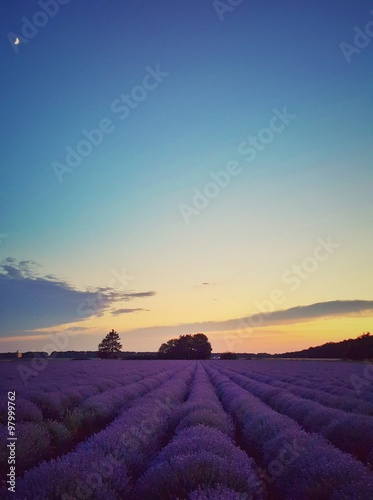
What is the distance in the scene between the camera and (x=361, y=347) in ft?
151

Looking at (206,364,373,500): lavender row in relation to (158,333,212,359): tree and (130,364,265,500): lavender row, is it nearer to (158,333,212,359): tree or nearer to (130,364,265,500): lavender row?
(130,364,265,500): lavender row

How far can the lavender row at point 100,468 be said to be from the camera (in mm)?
2875

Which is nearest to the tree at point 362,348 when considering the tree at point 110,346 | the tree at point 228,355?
the tree at point 228,355

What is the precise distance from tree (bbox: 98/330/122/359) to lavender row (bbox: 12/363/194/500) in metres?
65.9

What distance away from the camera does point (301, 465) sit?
12.9 ft

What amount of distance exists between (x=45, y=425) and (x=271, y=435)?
3568 millimetres

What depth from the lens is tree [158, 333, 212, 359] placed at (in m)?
72.8

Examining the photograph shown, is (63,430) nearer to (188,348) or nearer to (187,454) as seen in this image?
(187,454)

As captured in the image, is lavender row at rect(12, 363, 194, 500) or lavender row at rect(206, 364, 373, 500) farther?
lavender row at rect(206, 364, 373, 500)

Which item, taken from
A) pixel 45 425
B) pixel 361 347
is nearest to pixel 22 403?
pixel 45 425

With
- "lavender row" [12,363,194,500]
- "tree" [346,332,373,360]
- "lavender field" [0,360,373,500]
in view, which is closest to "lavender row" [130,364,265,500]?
"lavender field" [0,360,373,500]

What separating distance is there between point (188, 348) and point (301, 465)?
71.3 meters

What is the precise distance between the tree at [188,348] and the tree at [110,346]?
8.53 m

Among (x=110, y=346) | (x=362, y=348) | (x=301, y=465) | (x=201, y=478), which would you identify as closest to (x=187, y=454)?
(x=201, y=478)
